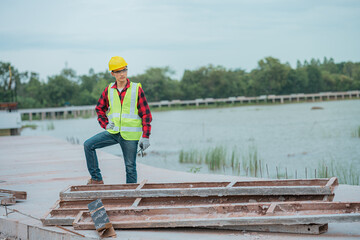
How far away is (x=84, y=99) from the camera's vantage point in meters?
95.4

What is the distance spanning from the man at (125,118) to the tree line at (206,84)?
80.0m

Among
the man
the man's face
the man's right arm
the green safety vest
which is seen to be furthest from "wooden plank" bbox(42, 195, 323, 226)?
the man's face

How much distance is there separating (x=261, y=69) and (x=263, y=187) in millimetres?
103726

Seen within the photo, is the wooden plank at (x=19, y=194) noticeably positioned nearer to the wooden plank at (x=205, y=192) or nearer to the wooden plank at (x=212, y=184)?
the wooden plank at (x=212, y=184)

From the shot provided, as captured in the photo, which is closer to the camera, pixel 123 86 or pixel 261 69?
pixel 123 86

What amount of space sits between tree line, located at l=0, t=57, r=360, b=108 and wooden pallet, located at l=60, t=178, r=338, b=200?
80.7m

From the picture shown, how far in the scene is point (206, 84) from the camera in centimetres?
10588

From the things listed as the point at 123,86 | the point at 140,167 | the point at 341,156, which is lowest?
the point at 341,156

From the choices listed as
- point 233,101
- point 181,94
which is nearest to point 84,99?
point 181,94

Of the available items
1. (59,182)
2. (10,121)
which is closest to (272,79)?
(10,121)

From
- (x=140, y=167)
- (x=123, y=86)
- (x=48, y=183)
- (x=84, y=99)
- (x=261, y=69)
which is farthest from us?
(x=261, y=69)

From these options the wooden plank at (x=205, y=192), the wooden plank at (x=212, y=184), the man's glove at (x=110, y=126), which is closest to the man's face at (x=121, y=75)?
the man's glove at (x=110, y=126)

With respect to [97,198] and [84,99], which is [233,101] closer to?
[84,99]

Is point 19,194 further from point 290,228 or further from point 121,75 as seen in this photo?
point 290,228
